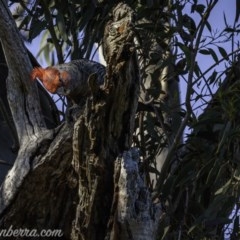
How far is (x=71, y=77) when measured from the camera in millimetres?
3639

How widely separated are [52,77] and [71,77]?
0.16m

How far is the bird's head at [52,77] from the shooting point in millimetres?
3252

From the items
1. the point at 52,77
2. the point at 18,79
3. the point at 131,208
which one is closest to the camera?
the point at 131,208

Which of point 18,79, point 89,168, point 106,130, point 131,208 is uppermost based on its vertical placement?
point 18,79

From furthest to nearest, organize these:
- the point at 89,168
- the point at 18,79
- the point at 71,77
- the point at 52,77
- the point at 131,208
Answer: the point at 71,77 → the point at 52,77 → the point at 18,79 → the point at 89,168 → the point at 131,208

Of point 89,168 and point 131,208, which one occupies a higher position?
point 89,168

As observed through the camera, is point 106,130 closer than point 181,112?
Yes

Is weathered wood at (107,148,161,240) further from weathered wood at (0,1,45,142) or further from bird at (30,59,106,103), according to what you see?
bird at (30,59,106,103)

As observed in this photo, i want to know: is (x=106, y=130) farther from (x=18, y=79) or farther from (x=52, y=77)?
(x=52, y=77)

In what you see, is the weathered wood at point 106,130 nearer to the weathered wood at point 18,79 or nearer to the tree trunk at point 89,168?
the tree trunk at point 89,168

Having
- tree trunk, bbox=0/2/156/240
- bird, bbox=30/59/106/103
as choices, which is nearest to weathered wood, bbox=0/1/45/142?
tree trunk, bbox=0/2/156/240

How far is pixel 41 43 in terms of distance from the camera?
6.69 m

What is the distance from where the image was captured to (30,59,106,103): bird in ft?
11.3

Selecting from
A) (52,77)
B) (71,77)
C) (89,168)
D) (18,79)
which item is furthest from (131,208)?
(71,77)
